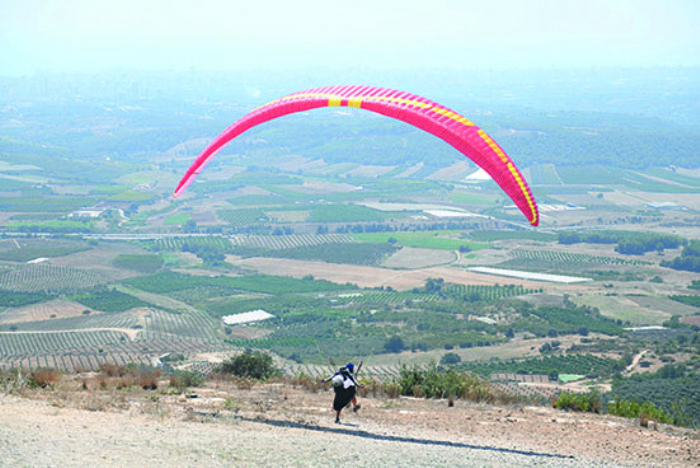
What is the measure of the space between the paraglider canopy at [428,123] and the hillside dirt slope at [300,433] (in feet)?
13.2

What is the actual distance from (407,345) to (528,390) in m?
18.6

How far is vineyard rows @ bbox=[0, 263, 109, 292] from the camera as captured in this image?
80.7 metres

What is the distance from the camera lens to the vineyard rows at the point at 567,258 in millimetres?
93062

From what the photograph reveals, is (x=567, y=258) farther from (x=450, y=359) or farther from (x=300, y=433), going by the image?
(x=300, y=433)

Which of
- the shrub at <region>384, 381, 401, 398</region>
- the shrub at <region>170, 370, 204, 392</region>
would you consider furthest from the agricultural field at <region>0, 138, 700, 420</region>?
the shrub at <region>170, 370, 204, 392</region>

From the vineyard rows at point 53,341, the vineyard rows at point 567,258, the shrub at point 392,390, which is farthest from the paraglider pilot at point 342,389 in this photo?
the vineyard rows at point 567,258

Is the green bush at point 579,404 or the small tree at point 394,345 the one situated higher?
the green bush at point 579,404

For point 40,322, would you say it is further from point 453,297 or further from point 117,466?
point 117,466

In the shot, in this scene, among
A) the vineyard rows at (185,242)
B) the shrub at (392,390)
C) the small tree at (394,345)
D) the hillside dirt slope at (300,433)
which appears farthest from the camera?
the vineyard rows at (185,242)

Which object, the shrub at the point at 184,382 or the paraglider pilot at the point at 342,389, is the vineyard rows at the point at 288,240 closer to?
the shrub at the point at 184,382

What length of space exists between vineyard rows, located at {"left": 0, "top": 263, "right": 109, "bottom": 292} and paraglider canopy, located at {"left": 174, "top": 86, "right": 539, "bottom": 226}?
6780 cm

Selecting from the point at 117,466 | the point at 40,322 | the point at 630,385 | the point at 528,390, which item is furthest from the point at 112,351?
the point at 117,466

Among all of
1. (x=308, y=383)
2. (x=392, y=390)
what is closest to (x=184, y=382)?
(x=308, y=383)

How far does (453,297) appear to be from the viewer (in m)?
75.9
